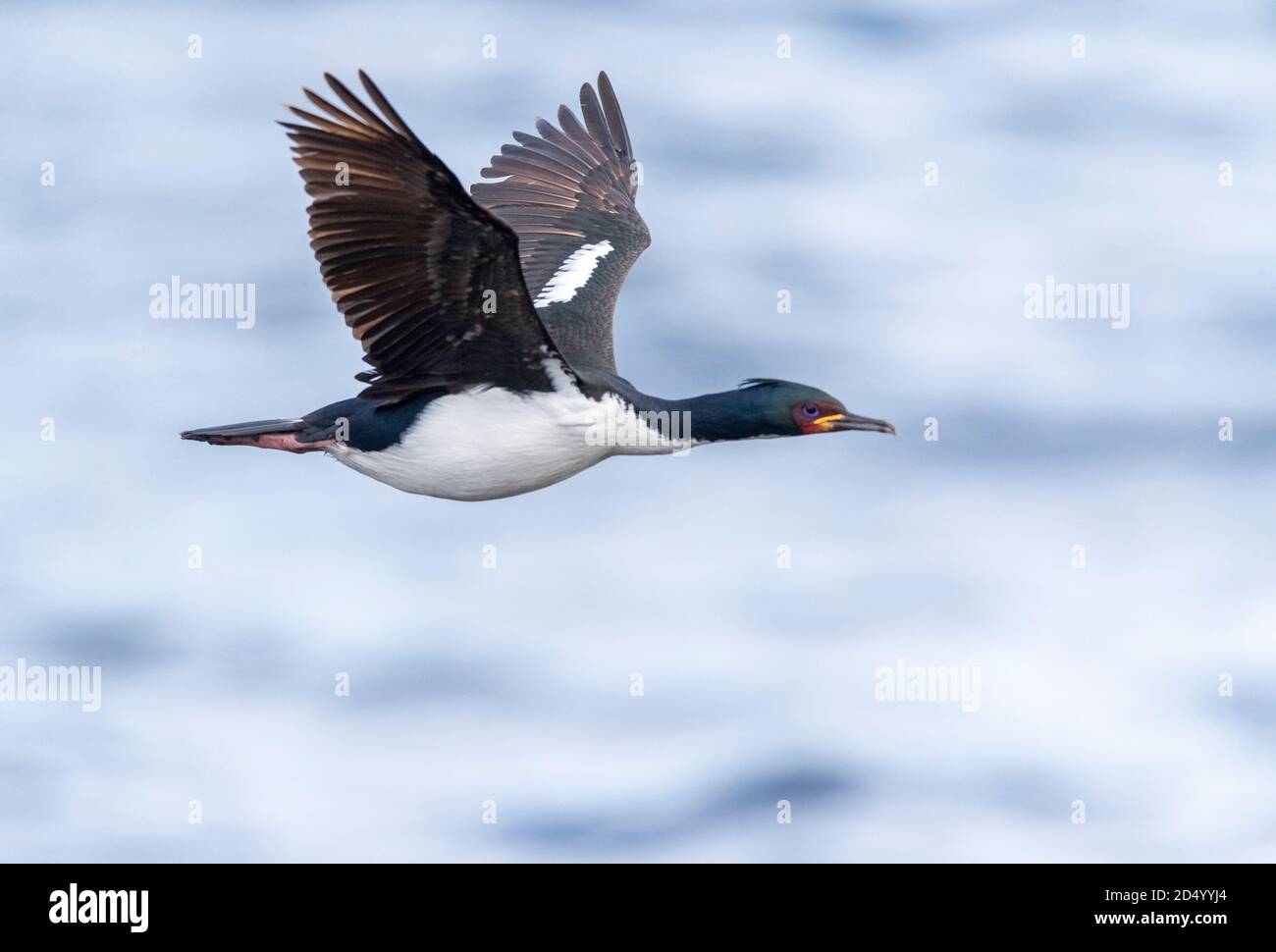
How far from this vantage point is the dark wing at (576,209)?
604 inches

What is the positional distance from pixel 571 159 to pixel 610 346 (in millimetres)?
2818

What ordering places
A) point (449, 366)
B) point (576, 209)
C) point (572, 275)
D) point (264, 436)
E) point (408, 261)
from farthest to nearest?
point (576, 209)
point (572, 275)
point (264, 436)
point (449, 366)
point (408, 261)

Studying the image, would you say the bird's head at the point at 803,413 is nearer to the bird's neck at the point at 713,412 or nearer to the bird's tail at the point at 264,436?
the bird's neck at the point at 713,412

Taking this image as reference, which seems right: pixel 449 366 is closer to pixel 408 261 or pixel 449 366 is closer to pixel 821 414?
pixel 408 261

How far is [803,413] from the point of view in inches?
523

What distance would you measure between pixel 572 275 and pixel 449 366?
10.0ft

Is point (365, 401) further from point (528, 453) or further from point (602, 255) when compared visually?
point (602, 255)

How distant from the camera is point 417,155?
11.8m

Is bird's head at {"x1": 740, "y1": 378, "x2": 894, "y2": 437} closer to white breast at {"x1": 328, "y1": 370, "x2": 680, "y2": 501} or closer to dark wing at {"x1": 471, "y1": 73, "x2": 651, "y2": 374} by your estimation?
white breast at {"x1": 328, "y1": 370, "x2": 680, "y2": 501}

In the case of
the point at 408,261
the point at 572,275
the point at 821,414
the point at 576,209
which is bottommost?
the point at 821,414

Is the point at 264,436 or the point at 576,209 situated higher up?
the point at 576,209

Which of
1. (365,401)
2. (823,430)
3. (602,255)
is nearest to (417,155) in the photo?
(365,401)

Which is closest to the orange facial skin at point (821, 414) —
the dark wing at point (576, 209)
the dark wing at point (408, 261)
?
the dark wing at point (408, 261)

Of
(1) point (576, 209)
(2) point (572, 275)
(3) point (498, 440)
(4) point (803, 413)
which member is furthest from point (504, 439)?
(1) point (576, 209)
